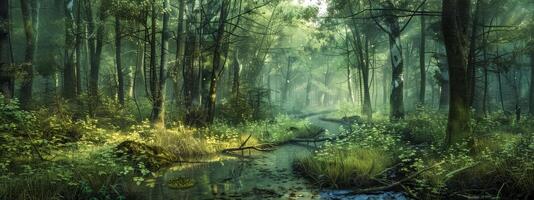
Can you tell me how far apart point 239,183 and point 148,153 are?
9.92 feet

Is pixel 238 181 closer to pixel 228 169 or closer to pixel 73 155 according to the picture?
pixel 228 169

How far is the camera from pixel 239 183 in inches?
383

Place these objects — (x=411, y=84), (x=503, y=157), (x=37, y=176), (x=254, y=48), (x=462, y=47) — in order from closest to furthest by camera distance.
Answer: (x=37, y=176) < (x=503, y=157) < (x=462, y=47) < (x=254, y=48) < (x=411, y=84)

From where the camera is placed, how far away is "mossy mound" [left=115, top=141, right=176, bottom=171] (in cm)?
1059

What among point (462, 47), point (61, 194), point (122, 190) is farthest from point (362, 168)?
point (61, 194)

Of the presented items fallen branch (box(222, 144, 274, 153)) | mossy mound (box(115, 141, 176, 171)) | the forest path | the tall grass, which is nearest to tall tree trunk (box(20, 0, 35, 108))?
mossy mound (box(115, 141, 176, 171))

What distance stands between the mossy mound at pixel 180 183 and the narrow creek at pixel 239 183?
101 millimetres

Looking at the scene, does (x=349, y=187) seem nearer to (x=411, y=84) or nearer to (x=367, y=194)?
(x=367, y=194)

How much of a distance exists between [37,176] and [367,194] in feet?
21.7

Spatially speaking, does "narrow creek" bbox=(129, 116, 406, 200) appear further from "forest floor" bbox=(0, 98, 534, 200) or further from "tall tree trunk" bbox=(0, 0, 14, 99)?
"tall tree trunk" bbox=(0, 0, 14, 99)

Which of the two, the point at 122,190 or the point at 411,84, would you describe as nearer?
the point at 122,190

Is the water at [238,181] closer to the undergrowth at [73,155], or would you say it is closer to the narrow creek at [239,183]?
the narrow creek at [239,183]

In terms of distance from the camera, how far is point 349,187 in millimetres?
8961

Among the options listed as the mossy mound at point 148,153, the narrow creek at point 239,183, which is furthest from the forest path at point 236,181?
the mossy mound at point 148,153
